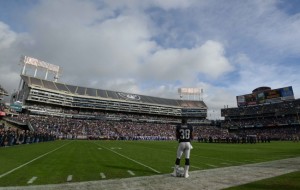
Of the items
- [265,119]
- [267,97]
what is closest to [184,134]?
[267,97]

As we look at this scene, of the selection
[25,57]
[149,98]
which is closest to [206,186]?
[25,57]

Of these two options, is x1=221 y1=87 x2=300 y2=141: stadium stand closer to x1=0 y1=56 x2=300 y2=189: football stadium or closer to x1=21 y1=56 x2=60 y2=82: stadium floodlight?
x1=0 y1=56 x2=300 y2=189: football stadium

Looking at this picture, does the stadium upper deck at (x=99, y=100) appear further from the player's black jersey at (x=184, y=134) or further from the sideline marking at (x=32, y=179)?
the player's black jersey at (x=184, y=134)

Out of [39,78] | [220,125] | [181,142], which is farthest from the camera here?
[220,125]

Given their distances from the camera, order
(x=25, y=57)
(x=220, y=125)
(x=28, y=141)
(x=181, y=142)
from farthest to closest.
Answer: (x=220, y=125)
(x=25, y=57)
(x=28, y=141)
(x=181, y=142)

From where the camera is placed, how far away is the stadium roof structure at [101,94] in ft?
368

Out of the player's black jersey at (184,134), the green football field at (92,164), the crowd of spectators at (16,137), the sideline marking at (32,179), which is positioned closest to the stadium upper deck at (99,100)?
the crowd of spectators at (16,137)

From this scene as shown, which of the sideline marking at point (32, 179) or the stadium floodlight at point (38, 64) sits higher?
the stadium floodlight at point (38, 64)

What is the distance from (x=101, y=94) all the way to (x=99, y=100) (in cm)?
488

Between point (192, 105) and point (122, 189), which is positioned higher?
point (192, 105)

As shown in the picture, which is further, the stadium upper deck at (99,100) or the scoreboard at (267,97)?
the stadium upper deck at (99,100)

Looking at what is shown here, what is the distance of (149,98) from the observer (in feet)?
493

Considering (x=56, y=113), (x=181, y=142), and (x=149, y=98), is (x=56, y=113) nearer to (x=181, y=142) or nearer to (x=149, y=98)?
(x=149, y=98)

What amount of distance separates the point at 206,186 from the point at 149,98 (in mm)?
141821
